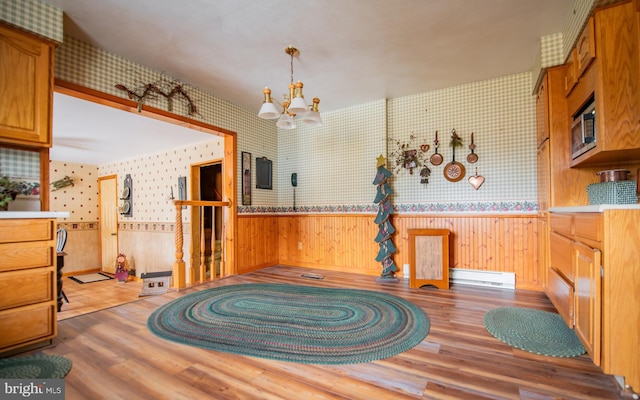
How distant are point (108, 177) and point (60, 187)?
0.97 meters

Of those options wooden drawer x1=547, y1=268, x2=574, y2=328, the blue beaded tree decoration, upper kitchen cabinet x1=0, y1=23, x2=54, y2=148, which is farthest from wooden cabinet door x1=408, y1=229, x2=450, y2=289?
upper kitchen cabinet x1=0, y1=23, x2=54, y2=148

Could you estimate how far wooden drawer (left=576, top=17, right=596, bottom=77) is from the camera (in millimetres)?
2004

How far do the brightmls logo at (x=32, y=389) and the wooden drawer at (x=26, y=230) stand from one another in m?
0.85

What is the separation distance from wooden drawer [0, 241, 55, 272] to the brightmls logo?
2.33ft

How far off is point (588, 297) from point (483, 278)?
78.5 inches

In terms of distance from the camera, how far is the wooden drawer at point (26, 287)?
1.89 m

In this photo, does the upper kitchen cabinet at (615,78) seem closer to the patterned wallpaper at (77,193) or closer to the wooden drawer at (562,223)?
the wooden drawer at (562,223)

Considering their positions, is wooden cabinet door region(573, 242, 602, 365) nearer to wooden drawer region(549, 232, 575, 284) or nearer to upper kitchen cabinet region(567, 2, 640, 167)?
wooden drawer region(549, 232, 575, 284)

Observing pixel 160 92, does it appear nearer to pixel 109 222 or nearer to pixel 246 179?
pixel 246 179

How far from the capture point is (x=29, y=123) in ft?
6.81

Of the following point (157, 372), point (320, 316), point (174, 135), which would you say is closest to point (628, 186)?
point (320, 316)

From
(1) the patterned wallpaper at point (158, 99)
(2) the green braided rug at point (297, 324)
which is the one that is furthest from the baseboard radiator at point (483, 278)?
(1) the patterned wallpaper at point (158, 99)

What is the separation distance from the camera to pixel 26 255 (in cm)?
197

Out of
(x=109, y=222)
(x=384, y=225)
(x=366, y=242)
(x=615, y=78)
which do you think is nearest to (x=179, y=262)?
(x=366, y=242)
